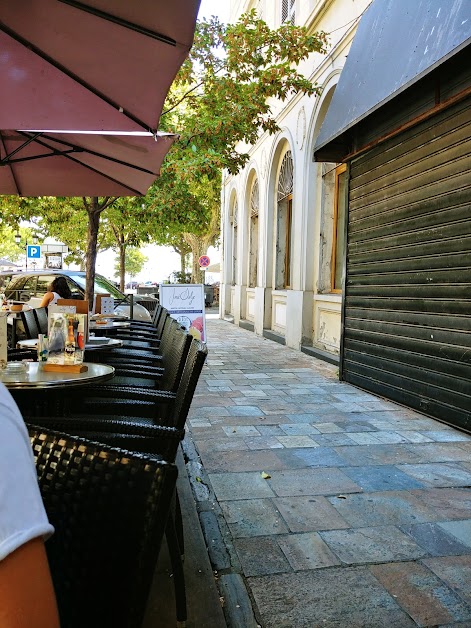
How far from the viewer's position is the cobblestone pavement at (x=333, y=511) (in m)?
2.32

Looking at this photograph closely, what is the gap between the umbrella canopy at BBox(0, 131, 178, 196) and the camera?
5.03 m

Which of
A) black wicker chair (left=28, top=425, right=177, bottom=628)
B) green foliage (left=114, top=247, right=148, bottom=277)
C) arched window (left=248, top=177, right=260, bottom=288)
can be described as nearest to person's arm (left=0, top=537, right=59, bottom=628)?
black wicker chair (left=28, top=425, right=177, bottom=628)

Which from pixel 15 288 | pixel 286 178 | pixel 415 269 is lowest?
pixel 15 288

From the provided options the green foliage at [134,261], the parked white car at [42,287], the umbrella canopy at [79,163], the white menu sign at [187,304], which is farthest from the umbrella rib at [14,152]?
the green foliage at [134,261]

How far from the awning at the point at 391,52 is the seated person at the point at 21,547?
4193 millimetres

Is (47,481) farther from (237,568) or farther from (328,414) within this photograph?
(328,414)

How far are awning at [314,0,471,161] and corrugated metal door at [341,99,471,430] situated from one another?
58 cm

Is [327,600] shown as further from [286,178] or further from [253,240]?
[253,240]

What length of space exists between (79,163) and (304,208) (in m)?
5.34

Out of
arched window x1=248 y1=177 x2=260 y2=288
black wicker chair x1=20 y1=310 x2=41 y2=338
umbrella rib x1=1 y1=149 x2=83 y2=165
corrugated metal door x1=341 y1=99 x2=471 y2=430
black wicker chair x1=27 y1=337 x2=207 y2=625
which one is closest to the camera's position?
black wicker chair x1=27 y1=337 x2=207 y2=625

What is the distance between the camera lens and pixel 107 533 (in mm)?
995

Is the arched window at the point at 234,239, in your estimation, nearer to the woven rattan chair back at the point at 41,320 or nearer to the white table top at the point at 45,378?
the woven rattan chair back at the point at 41,320

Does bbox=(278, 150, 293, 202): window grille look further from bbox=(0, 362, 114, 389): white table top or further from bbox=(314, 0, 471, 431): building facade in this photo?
bbox=(0, 362, 114, 389): white table top

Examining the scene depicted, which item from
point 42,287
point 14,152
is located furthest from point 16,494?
point 42,287
